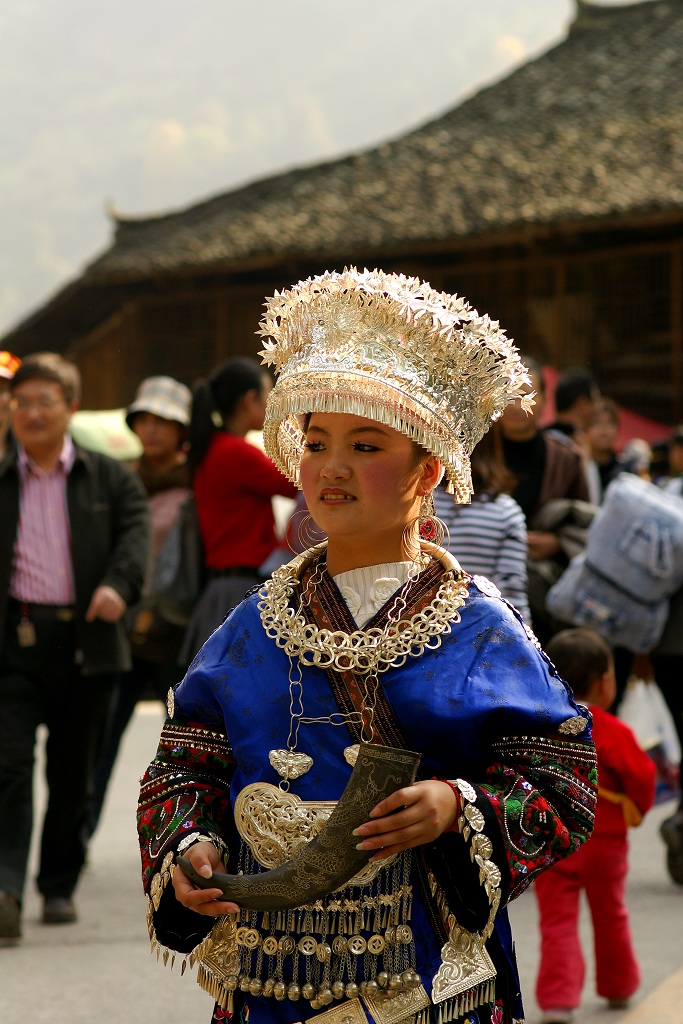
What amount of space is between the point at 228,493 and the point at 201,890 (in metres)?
4.10

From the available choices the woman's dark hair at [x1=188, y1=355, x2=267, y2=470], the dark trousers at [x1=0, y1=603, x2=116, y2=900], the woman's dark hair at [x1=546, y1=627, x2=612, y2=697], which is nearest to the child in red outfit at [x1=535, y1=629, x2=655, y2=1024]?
the woman's dark hair at [x1=546, y1=627, x2=612, y2=697]

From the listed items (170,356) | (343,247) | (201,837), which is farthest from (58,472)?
(170,356)

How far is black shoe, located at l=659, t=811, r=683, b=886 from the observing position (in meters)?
6.59

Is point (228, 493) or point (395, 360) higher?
point (395, 360)

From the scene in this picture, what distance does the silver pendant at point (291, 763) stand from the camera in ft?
8.44

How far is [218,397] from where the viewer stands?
21.8 feet

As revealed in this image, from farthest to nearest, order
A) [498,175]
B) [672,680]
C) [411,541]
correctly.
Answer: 1. [498,175]
2. [672,680]
3. [411,541]

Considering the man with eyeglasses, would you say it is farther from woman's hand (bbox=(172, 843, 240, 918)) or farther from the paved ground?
woman's hand (bbox=(172, 843, 240, 918))

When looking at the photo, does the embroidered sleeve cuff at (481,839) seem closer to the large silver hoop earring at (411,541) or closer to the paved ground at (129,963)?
the large silver hoop earring at (411,541)

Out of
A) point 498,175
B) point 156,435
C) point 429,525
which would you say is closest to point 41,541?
point 156,435

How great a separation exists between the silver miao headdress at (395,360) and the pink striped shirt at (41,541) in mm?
3486

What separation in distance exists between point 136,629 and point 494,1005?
15.1 feet

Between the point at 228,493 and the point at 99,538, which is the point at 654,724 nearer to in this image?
the point at 228,493

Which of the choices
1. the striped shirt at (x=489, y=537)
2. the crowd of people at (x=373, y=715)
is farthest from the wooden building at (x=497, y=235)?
the crowd of people at (x=373, y=715)
